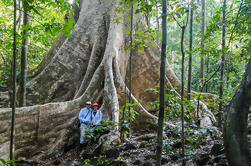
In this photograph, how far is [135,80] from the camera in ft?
20.8

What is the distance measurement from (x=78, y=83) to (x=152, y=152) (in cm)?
364

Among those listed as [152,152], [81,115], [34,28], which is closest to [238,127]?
[152,152]

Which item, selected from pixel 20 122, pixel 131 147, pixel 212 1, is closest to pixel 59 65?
pixel 20 122

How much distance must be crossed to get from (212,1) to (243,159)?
1600 cm

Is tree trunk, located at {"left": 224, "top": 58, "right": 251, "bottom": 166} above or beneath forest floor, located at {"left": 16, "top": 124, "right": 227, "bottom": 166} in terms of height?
above

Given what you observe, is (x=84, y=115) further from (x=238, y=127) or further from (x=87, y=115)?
(x=238, y=127)

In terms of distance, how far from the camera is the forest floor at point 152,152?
2.43 m

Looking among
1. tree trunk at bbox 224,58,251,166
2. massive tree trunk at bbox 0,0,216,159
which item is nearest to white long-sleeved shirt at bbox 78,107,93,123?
massive tree trunk at bbox 0,0,216,159

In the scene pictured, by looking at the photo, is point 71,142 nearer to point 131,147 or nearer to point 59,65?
point 131,147

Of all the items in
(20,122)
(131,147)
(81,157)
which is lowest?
(81,157)

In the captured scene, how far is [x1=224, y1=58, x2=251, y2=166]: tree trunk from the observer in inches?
43.6

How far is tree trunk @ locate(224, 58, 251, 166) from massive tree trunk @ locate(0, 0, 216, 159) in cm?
265

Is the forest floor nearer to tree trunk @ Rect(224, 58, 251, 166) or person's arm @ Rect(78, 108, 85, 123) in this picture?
person's arm @ Rect(78, 108, 85, 123)

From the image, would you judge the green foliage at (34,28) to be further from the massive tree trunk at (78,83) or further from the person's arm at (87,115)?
the person's arm at (87,115)
